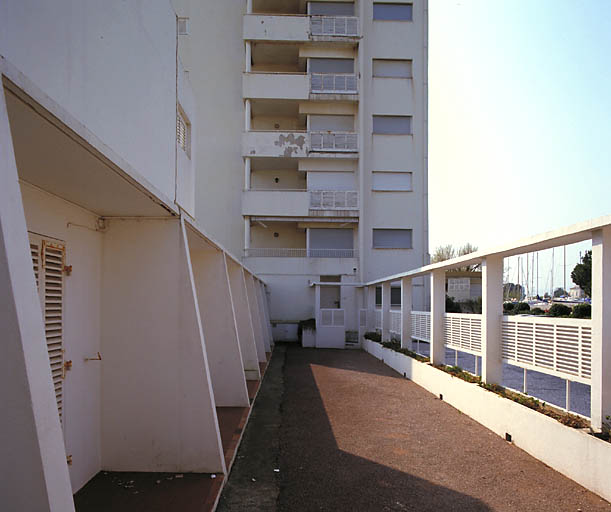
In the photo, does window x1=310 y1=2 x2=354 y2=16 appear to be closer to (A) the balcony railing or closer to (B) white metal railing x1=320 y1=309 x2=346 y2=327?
(A) the balcony railing

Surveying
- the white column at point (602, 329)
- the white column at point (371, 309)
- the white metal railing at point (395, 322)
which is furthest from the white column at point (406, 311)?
the white column at point (602, 329)

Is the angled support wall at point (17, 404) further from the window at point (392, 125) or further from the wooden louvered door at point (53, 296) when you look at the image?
the window at point (392, 125)

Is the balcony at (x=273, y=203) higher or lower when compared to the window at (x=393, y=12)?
lower

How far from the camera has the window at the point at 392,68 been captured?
29031mm

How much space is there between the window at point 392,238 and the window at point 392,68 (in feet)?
27.4

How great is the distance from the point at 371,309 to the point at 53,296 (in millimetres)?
19006

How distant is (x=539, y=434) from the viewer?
665cm

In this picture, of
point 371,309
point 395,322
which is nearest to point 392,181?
point 371,309

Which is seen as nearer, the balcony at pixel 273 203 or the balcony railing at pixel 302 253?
the balcony at pixel 273 203

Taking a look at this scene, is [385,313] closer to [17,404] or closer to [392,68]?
[392,68]

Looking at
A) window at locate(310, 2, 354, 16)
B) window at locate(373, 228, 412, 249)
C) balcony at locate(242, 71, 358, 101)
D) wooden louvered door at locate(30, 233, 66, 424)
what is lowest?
wooden louvered door at locate(30, 233, 66, 424)

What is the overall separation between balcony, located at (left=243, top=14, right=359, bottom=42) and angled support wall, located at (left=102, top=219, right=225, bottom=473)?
24.4 m

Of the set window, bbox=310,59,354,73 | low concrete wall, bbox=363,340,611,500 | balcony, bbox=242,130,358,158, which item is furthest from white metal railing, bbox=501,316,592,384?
window, bbox=310,59,354,73

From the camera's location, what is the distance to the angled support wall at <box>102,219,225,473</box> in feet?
18.6
